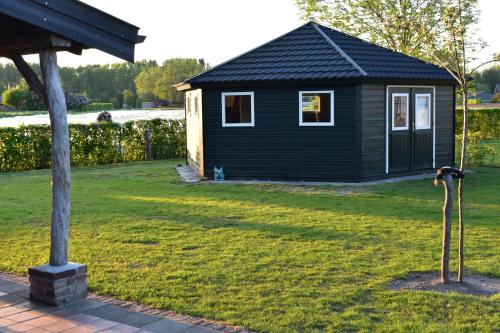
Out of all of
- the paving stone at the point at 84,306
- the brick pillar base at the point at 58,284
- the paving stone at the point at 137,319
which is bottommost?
the paving stone at the point at 84,306

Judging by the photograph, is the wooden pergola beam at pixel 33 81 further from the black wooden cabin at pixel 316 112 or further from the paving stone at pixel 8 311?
the black wooden cabin at pixel 316 112

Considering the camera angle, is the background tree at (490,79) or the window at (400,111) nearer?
the window at (400,111)

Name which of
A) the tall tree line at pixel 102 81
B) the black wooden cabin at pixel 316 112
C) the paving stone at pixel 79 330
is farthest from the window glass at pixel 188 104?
the tall tree line at pixel 102 81

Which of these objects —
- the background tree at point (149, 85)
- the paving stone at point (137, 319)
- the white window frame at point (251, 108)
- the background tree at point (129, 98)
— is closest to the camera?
the paving stone at point (137, 319)

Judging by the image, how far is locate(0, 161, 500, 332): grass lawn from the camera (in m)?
5.38

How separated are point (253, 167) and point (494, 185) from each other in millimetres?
5904

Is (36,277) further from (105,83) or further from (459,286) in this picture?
(105,83)

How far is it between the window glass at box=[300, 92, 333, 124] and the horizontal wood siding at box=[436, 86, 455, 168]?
376 centimetres

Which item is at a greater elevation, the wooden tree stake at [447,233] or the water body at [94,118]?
the water body at [94,118]

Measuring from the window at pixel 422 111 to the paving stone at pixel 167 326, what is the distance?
1265 cm

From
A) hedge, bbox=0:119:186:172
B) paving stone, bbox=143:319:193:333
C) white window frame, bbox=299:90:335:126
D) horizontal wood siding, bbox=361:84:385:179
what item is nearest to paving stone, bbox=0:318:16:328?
paving stone, bbox=143:319:193:333

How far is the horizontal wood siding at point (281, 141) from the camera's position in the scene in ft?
49.2

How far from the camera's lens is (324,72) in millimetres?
14836

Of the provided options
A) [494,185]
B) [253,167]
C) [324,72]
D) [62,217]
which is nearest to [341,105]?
[324,72]
